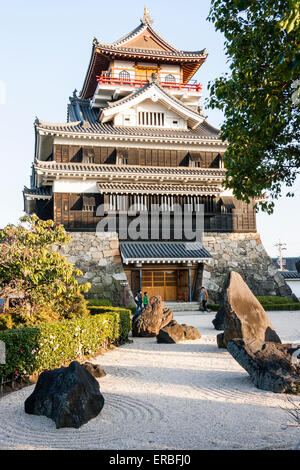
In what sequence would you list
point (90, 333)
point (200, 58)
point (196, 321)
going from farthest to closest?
1. point (200, 58)
2. point (196, 321)
3. point (90, 333)

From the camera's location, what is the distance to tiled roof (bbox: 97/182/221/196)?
29.9m

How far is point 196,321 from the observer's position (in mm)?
22547

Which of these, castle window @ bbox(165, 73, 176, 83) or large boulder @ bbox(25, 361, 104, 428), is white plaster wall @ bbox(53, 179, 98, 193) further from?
large boulder @ bbox(25, 361, 104, 428)

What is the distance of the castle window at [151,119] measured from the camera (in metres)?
34.4

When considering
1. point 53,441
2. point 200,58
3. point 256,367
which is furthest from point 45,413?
point 200,58

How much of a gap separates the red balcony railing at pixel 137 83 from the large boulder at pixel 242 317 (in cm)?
2641

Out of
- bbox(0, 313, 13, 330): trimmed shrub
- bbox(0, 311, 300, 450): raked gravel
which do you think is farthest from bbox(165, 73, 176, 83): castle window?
bbox(0, 311, 300, 450): raked gravel

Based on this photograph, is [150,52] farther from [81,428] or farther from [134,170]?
[81,428]

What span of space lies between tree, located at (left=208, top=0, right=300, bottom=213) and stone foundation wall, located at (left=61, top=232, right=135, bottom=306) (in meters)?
16.3

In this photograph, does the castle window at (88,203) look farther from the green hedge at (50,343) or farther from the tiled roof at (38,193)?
the green hedge at (50,343)

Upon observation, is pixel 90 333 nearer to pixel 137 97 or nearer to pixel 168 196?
pixel 168 196

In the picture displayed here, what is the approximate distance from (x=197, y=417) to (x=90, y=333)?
19.6 feet

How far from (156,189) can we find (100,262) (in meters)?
6.57

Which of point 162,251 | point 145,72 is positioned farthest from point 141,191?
point 145,72
